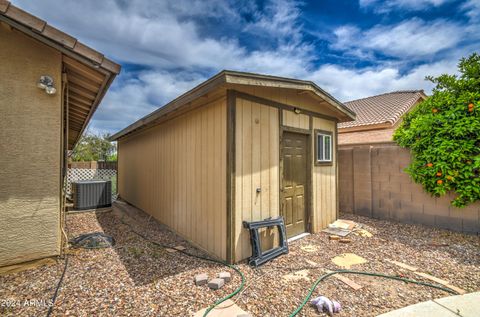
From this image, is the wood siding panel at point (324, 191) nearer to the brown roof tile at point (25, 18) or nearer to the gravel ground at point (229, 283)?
the gravel ground at point (229, 283)

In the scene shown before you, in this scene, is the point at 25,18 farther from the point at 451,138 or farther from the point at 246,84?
the point at 451,138

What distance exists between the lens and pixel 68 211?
22.2ft

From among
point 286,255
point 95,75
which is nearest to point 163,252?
point 286,255

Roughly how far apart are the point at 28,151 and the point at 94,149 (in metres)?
22.3

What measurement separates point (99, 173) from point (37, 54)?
912cm

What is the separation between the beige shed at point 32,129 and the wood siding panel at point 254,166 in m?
2.03

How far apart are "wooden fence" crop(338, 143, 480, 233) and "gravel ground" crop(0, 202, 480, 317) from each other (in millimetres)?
571

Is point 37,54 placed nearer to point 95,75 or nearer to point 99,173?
point 95,75

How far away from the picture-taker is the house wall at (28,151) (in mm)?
2795

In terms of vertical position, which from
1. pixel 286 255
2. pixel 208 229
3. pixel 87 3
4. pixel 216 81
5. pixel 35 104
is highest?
pixel 87 3

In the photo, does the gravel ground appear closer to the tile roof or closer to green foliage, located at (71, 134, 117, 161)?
the tile roof

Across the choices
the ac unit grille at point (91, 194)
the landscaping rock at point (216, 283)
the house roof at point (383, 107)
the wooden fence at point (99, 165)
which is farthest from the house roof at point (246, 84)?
the wooden fence at point (99, 165)

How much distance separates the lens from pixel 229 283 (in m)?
2.74

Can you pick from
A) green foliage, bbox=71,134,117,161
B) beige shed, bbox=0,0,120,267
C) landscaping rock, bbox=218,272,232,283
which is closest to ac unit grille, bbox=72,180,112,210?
beige shed, bbox=0,0,120,267
